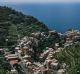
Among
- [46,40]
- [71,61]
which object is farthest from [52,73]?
[46,40]

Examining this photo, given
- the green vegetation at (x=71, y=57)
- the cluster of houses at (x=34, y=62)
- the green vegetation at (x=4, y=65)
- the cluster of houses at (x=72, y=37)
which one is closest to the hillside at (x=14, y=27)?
the cluster of houses at (x=34, y=62)

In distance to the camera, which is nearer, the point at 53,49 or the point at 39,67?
the point at 39,67

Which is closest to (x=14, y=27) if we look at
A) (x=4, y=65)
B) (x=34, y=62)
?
(x=34, y=62)

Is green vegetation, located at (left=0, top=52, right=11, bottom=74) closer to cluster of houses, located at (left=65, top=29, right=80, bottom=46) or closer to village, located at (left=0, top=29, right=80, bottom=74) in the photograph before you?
village, located at (left=0, top=29, right=80, bottom=74)

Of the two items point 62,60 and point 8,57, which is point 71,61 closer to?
point 62,60

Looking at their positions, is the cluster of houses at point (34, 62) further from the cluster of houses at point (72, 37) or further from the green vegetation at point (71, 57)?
the cluster of houses at point (72, 37)
